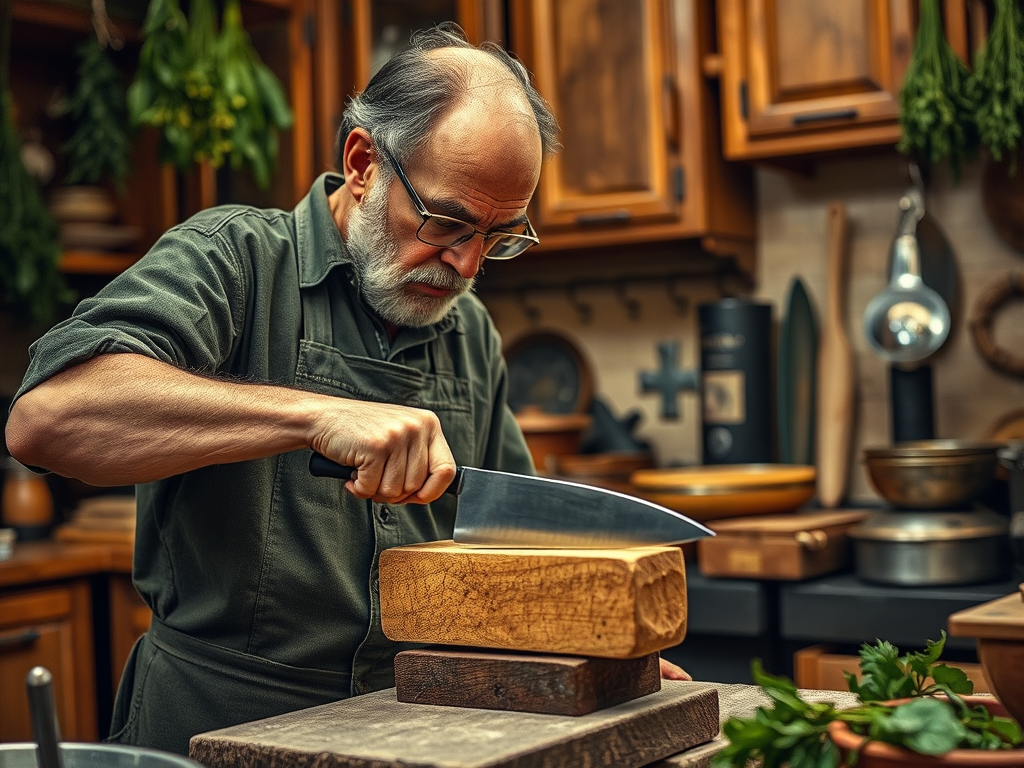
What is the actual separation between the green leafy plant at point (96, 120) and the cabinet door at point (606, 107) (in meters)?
1.06

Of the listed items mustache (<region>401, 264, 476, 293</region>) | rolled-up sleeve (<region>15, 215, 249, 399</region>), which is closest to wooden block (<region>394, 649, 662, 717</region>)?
rolled-up sleeve (<region>15, 215, 249, 399</region>)

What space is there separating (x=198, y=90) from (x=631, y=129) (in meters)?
1.04

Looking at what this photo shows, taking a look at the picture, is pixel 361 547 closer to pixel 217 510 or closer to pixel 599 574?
pixel 217 510

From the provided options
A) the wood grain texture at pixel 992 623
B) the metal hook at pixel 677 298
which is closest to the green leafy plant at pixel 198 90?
the metal hook at pixel 677 298

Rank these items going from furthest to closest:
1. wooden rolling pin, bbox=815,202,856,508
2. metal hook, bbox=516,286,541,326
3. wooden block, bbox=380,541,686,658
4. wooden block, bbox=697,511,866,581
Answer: metal hook, bbox=516,286,541,326 → wooden rolling pin, bbox=815,202,856,508 → wooden block, bbox=697,511,866,581 → wooden block, bbox=380,541,686,658

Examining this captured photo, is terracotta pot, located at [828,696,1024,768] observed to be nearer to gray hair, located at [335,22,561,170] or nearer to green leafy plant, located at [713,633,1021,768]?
green leafy plant, located at [713,633,1021,768]

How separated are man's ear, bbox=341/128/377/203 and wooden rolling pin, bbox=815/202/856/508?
5.47 ft

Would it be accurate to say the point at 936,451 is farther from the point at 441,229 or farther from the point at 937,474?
the point at 441,229

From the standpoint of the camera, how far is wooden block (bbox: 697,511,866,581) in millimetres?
2395

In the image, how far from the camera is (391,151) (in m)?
1.47

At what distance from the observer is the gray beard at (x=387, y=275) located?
57.8 inches

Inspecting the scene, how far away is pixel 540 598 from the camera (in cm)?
111

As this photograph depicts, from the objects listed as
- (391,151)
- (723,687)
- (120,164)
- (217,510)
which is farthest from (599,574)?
(120,164)

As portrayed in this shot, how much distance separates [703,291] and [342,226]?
1786 millimetres
